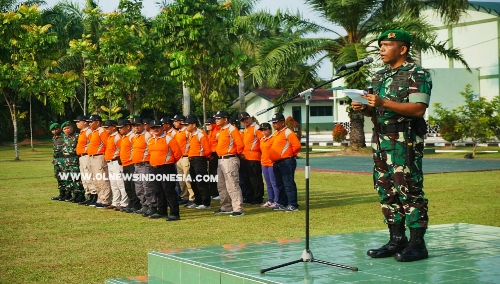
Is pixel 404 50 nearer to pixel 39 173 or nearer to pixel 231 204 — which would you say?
pixel 231 204

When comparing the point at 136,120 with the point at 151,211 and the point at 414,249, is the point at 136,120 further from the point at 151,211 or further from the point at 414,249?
the point at 414,249

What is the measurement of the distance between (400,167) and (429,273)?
3.17ft

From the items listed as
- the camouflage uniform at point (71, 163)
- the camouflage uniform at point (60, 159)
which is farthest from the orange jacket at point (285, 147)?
the camouflage uniform at point (60, 159)

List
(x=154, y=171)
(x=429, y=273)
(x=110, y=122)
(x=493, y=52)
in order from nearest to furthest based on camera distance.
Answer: (x=429, y=273), (x=154, y=171), (x=110, y=122), (x=493, y=52)

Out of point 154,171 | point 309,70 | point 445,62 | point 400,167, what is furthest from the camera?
point 445,62

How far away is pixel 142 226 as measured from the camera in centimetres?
1268

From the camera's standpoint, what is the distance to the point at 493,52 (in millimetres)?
41750

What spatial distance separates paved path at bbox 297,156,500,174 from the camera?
22.8 meters

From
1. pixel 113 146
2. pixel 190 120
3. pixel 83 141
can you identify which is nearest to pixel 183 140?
pixel 190 120

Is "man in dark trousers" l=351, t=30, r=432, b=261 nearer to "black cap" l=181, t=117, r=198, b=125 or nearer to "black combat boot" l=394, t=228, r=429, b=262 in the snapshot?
"black combat boot" l=394, t=228, r=429, b=262

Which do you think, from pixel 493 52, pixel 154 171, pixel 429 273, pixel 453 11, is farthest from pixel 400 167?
pixel 493 52

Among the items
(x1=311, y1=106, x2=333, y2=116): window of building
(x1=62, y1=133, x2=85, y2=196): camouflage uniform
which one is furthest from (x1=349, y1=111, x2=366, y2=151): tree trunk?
(x1=311, y1=106, x2=333, y2=116): window of building

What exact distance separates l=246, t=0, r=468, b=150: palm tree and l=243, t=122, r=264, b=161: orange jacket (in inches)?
416

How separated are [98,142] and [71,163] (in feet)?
5.62
